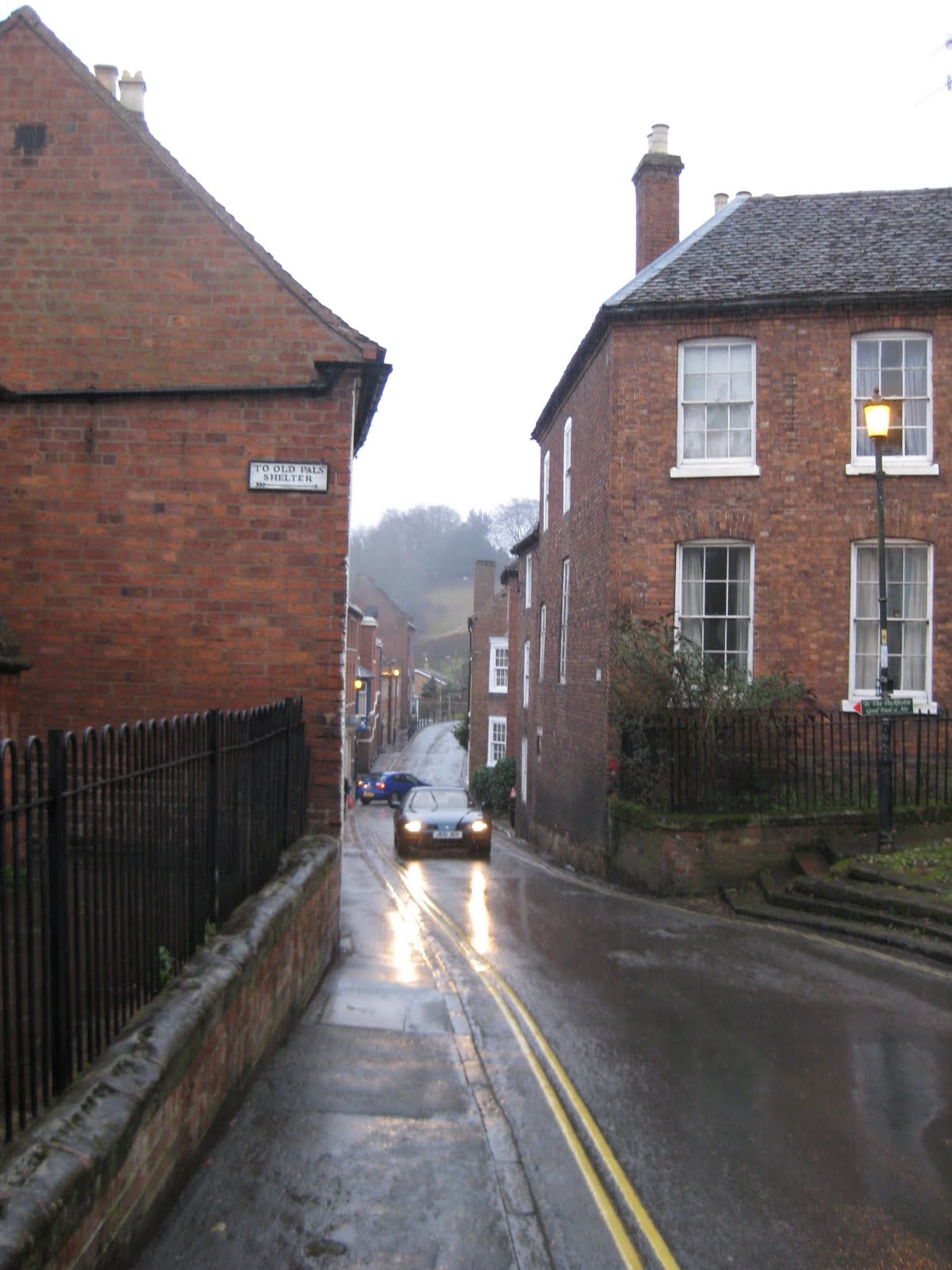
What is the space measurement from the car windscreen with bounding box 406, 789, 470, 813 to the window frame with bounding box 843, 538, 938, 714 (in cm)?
844

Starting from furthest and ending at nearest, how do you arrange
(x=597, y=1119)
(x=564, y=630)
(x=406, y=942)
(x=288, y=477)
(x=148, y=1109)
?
1. (x=564, y=630)
2. (x=406, y=942)
3. (x=288, y=477)
4. (x=597, y=1119)
5. (x=148, y=1109)

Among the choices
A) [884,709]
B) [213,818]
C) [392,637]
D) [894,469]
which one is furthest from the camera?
[392,637]

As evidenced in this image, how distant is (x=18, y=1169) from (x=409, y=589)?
427ft

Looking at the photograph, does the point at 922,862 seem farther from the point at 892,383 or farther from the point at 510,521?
the point at 510,521

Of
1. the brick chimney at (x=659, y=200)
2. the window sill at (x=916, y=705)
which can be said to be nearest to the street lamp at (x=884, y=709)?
the window sill at (x=916, y=705)

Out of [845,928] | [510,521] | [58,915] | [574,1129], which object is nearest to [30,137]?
[58,915]

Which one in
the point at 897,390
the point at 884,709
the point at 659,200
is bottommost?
the point at 884,709

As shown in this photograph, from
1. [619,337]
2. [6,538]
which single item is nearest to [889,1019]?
[6,538]

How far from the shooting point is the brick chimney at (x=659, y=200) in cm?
2011

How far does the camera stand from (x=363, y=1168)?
5.20m

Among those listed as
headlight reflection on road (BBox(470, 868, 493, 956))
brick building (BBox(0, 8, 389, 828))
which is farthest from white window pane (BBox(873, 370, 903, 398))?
headlight reflection on road (BBox(470, 868, 493, 956))

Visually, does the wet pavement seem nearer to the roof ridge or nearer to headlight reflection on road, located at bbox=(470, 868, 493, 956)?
headlight reflection on road, located at bbox=(470, 868, 493, 956)

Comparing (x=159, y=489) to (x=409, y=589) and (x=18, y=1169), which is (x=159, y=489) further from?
(x=409, y=589)

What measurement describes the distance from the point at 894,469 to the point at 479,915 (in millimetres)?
9104
